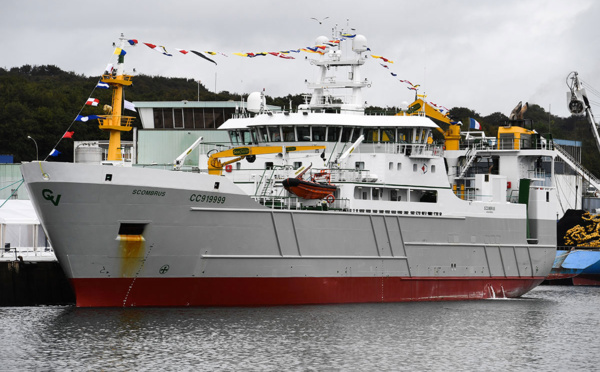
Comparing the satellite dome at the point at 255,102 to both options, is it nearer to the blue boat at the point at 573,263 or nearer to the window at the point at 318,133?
the window at the point at 318,133

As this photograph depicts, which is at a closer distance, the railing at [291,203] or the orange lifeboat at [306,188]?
the orange lifeboat at [306,188]

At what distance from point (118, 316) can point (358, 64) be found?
550 inches

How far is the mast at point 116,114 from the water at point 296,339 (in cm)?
467

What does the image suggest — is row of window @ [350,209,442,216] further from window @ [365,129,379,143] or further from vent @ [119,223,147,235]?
vent @ [119,223,147,235]

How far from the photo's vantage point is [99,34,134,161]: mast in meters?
27.6

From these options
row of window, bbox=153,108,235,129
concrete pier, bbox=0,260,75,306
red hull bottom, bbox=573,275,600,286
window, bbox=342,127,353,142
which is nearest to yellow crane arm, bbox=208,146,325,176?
window, bbox=342,127,353,142

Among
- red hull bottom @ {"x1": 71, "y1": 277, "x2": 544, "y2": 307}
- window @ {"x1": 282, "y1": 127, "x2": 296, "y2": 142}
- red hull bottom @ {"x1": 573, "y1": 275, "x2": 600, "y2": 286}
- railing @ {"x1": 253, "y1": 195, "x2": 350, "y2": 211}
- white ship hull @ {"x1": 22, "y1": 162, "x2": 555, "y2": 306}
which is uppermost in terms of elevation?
window @ {"x1": 282, "y1": 127, "x2": 296, "y2": 142}

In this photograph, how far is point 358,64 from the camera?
34.8 m

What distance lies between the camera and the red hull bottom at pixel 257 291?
26.3 meters

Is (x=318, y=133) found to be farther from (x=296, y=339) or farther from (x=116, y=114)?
(x=296, y=339)

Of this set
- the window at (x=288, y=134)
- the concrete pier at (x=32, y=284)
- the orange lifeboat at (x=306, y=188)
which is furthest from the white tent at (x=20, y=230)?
the orange lifeboat at (x=306, y=188)

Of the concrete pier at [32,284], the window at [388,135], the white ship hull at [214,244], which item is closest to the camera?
the white ship hull at [214,244]

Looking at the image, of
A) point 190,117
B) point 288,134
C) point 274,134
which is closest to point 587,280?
point 190,117

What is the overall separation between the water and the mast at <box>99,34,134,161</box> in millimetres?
4666
